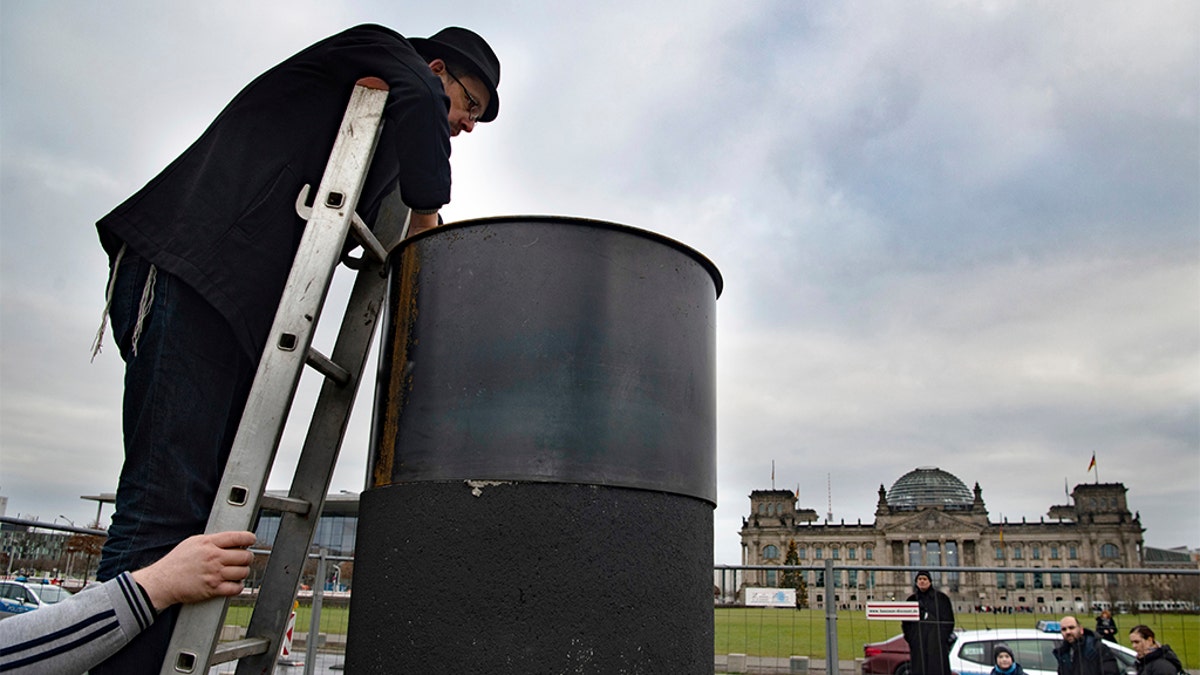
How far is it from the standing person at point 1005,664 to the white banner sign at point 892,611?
7.76ft

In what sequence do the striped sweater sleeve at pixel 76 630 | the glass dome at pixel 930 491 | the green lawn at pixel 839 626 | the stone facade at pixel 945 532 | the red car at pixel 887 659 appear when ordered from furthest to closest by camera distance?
the glass dome at pixel 930 491 → the stone facade at pixel 945 532 → the red car at pixel 887 659 → the green lawn at pixel 839 626 → the striped sweater sleeve at pixel 76 630

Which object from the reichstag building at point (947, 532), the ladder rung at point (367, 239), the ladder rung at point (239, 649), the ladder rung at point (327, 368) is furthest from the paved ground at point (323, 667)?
the reichstag building at point (947, 532)

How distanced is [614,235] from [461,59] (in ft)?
2.80

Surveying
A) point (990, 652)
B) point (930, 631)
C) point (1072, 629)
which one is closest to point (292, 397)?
point (930, 631)

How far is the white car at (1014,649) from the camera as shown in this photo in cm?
1047

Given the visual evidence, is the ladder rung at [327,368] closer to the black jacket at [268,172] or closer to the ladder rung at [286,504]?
the black jacket at [268,172]

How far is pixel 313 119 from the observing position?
73.9 inches

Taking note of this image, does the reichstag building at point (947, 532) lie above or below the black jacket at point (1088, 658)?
above

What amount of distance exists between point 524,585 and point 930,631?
9.70m

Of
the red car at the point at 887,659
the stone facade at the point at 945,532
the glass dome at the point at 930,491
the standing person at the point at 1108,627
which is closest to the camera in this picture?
the standing person at the point at 1108,627

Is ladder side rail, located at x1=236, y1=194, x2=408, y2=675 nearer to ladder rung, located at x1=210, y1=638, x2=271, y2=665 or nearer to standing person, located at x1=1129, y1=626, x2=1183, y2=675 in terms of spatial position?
ladder rung, located at x1=210, y1=638, x2=271, y2=665

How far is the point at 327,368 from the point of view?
76.8 inches

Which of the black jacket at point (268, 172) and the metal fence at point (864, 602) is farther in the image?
the metal fence at point (864, 602)

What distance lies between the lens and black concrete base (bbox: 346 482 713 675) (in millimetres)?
1537
